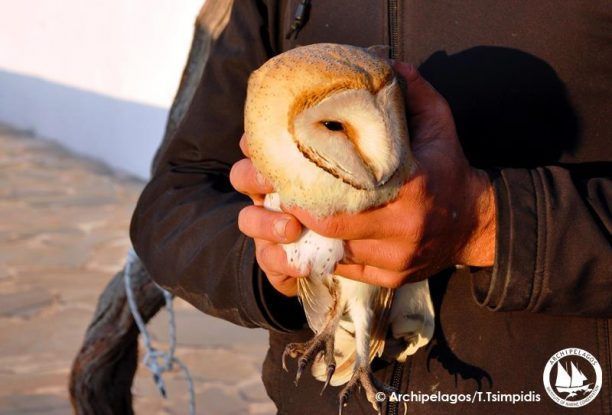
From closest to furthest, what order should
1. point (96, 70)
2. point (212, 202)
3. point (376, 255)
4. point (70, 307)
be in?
1. point (376, 255)
2. point (212, 202)
3. point (70, 307)
4. point (96, 70)

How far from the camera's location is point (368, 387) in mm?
1426

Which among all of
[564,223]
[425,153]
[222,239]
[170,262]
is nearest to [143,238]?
[170,262]

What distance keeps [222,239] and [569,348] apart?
582 millimetres

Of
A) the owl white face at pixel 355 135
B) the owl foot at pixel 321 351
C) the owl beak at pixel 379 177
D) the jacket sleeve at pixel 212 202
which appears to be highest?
the owl white face at pixel 355 135

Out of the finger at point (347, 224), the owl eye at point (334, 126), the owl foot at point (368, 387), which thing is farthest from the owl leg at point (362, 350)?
the owl eye at point (334, 126)

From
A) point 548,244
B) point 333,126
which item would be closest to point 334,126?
point 333,126

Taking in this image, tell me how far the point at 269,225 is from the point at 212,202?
1.15 ft

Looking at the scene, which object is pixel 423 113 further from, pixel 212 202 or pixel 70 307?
pixel 70 307

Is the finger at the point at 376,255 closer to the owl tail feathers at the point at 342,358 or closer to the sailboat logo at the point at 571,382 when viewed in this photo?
the owl tail feathers at the point at 342,358

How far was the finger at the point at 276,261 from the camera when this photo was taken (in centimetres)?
136

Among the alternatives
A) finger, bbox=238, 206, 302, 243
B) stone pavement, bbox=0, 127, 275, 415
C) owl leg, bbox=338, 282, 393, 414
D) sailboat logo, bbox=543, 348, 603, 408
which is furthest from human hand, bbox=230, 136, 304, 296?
stone pavement, bbox=0, 127, 275, 415

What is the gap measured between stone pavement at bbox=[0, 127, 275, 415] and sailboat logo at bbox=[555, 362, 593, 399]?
2834mm

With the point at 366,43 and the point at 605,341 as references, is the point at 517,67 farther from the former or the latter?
the point at 605,341

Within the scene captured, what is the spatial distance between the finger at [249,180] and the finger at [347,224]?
91 mm
